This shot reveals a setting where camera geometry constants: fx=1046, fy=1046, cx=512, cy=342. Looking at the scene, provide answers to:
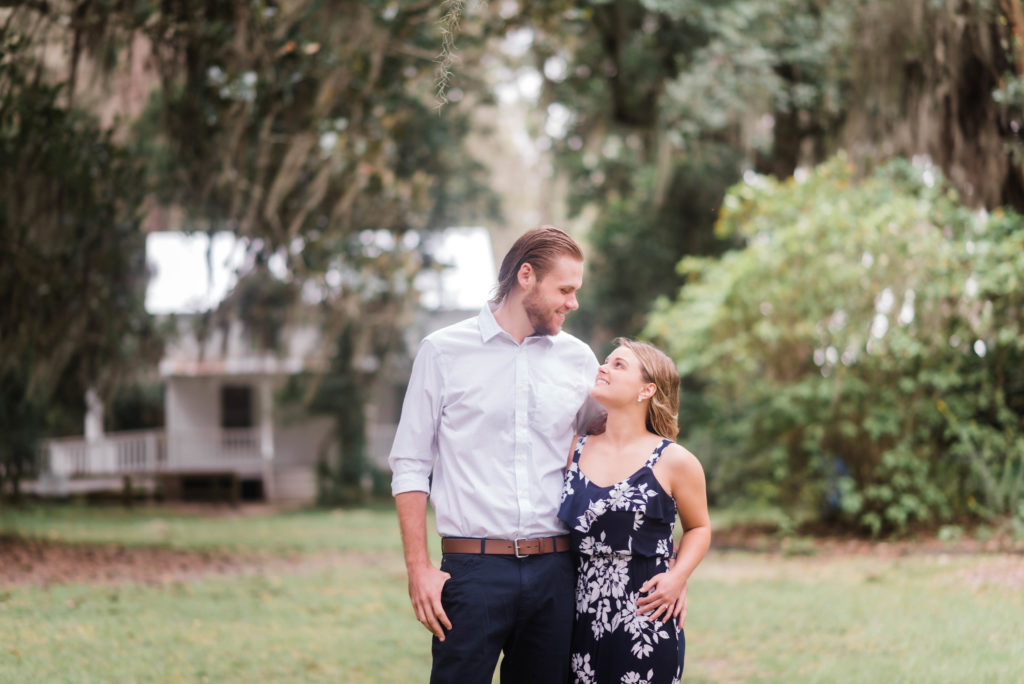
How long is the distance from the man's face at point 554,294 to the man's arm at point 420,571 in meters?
0.66

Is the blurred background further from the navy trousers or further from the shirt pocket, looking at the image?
the navy trousers

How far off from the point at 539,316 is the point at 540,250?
0.20 m

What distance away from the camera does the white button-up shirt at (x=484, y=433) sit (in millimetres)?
3156

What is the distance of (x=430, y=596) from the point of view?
10.0 ft

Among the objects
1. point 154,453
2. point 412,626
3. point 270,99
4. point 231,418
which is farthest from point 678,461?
point 231,418

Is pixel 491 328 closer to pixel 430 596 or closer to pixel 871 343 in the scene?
pixel 430 596

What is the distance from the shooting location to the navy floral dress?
3.20 metres

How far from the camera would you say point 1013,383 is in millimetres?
10461

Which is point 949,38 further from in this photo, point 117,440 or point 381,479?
point 117,440

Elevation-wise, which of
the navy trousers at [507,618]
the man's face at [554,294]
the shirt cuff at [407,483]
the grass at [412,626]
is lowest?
the grass at [412,626]

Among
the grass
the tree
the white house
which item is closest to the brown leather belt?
the grass

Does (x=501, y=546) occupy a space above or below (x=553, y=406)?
below

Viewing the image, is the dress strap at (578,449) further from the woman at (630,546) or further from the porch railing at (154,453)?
the porch railing at (154,453)

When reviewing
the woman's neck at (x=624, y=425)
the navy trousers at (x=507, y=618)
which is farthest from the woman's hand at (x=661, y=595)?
the woman's neck at (x=624, y=425)
